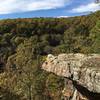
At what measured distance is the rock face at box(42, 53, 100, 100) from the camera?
57.9ft

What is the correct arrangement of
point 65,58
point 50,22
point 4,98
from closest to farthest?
point 65,58 → point 4,98 → point 50,22

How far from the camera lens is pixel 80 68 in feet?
60.7

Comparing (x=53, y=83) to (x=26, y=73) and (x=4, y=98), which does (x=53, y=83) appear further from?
(x=4, y=98)

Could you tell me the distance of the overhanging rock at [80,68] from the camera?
694 inches

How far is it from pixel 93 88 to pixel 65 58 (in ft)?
10.4

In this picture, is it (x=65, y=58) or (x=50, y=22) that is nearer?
(x=65, y=58)

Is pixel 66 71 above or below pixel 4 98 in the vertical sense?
above

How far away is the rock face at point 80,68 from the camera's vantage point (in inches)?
695

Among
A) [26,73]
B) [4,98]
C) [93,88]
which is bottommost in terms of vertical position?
[4,98]

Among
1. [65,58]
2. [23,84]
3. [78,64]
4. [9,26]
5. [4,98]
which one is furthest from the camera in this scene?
[9,26]

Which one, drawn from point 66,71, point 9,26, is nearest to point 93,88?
point 66,71

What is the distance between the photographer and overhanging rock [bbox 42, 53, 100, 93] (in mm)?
17633

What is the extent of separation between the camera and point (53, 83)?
5084 centimetres

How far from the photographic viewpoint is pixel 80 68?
729 inches
